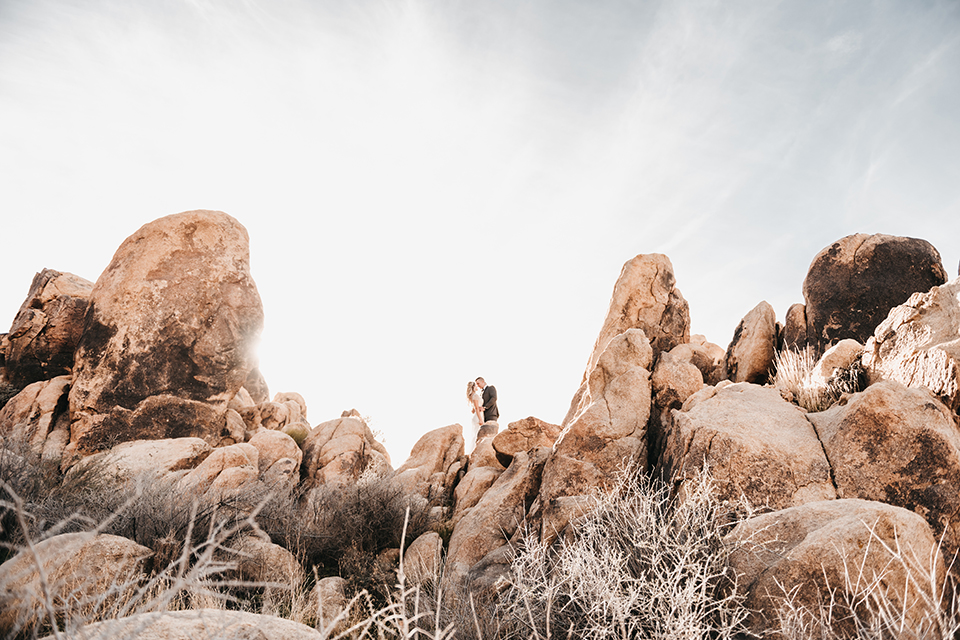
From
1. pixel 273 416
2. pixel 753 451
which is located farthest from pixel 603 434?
pixel 273 416

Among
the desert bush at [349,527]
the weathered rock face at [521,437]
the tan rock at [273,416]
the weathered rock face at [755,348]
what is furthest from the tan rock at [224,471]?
the weathered rock face at [755,348]

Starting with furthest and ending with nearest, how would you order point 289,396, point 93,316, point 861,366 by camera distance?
1. point 289,396
2. point 93,316
3. point 861,366

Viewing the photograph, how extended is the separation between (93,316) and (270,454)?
20.4 ft

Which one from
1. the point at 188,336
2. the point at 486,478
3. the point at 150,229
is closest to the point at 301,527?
the point at 486,478

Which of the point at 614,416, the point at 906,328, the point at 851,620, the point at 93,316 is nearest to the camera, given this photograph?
the point at 851,620

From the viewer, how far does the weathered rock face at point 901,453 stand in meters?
5.57

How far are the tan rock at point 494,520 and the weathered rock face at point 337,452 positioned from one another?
4.47 meters

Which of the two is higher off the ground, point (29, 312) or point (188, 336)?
point (29, 312)

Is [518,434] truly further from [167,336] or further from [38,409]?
[38,409]

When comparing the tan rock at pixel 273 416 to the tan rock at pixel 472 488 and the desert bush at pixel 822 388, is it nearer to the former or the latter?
Result: the tan rock at pixel 472 488

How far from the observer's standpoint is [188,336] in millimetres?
14031

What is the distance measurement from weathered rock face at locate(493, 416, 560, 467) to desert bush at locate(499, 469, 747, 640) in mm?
6043

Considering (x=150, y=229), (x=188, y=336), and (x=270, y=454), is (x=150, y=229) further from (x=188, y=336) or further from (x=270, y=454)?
(x=270, y=454)

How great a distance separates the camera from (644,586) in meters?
4.58
